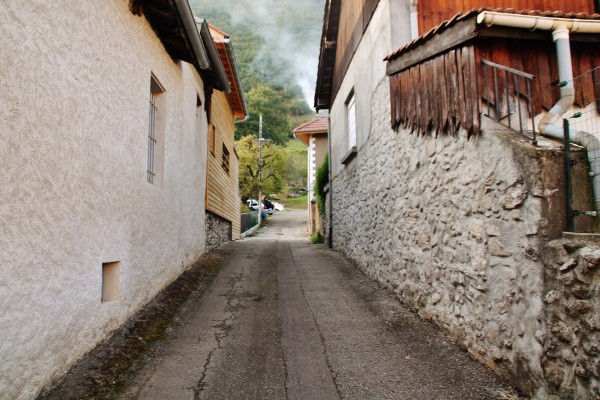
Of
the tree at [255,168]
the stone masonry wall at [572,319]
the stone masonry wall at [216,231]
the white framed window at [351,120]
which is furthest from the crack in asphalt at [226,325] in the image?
the tree at [255,168]

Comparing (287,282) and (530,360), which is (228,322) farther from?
(530,360)

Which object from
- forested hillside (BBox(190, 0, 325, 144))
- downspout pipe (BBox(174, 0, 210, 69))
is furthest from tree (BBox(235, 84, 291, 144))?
downspout pipe (BBox(174, 0, 210, 69))

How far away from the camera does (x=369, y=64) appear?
7.13m

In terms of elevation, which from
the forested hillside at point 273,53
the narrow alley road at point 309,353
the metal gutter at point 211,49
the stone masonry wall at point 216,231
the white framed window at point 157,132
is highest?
the forested hillside at point 273,53

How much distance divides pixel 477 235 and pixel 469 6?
348 centimetres

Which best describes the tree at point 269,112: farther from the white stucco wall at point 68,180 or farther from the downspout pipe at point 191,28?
the white stucco wall at point 68,180

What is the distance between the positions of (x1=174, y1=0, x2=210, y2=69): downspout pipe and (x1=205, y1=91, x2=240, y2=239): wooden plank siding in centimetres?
420

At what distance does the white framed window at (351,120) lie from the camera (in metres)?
9.21

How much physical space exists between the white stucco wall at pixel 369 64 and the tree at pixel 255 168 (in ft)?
65.4

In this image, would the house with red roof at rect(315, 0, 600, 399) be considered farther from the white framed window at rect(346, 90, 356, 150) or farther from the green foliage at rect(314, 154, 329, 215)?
the green foliage at rect(314, 154, 329, 215)

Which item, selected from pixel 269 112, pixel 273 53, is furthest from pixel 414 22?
pixel 273 53

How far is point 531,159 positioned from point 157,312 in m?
4.21

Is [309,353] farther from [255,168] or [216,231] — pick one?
[255,168]

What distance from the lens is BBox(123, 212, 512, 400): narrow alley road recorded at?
3.14 meters
